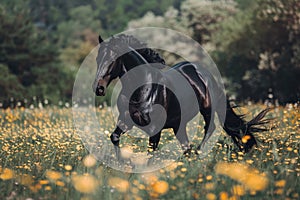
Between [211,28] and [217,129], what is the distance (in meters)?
23.7

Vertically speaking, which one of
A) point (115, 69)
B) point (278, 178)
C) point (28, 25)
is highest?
point (28, 25)

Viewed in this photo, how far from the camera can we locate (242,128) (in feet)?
23.6

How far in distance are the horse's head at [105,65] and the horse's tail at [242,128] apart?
2.39m

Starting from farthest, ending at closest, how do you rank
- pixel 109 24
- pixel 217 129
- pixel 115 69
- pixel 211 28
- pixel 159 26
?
pixel 109 24
pixel 159 26
pixel 211 28
pixel 217 129
pixel 115 69

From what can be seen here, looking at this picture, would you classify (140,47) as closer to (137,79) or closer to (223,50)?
(137,79)

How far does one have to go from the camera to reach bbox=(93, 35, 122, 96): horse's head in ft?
18.5

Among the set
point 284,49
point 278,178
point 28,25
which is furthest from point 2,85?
point 278,178

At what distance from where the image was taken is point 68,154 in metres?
6.18

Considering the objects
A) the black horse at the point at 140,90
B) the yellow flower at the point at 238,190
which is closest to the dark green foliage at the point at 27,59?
the black horse at the point at 140,90

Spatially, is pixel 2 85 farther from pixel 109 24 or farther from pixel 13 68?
pixel 109 24

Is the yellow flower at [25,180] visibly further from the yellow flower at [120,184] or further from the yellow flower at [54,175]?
the yellow flower at [120,184]

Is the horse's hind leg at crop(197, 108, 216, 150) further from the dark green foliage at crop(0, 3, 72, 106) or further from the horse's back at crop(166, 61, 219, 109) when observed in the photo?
the dark green foliage at crop(0, 3, 72, 106)

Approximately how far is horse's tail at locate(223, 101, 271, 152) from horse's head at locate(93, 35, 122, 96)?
2.39 m

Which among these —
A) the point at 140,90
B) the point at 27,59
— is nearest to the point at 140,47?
the point at 140,90
